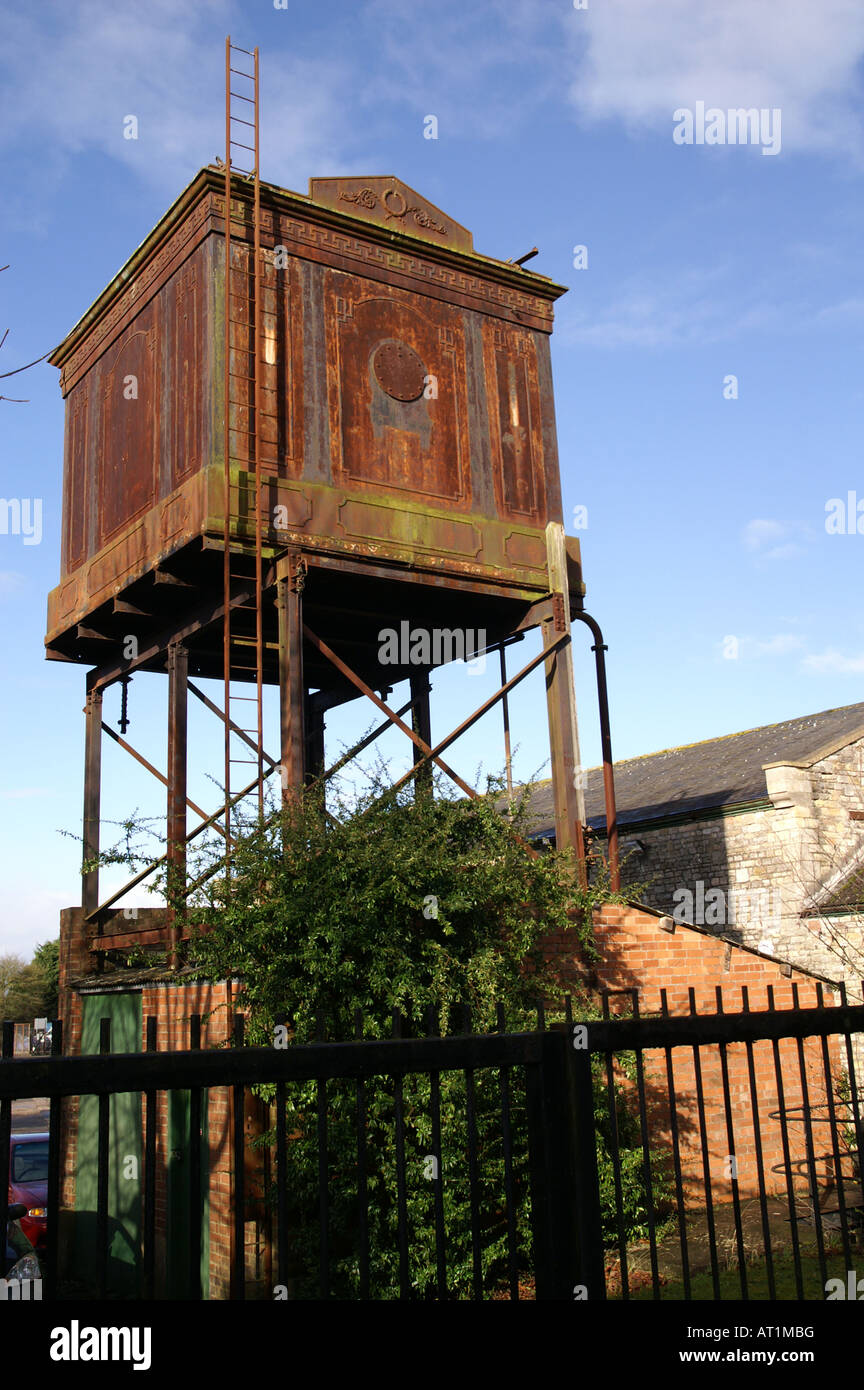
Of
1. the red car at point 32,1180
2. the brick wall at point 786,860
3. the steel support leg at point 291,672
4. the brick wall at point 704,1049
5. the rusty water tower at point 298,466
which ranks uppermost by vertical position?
the rusty water tower at point 298,466

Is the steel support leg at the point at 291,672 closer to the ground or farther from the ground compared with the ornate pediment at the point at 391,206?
closer to the ground

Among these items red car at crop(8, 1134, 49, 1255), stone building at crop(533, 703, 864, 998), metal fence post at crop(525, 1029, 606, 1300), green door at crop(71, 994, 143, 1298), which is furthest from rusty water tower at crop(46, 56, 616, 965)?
metal fence post at crop(525, 1029, 606, 1300)

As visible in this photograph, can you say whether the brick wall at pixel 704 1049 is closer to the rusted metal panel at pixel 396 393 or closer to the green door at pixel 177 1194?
the green door at pixel 177 1194

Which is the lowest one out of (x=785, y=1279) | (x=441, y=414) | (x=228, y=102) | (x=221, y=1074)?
(x=785, y=1279)

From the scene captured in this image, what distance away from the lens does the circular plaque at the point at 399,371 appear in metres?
13.3

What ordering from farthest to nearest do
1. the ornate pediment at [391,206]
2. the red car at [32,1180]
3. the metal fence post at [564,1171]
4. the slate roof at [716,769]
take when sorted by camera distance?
the slate roof at [716,769] → the ornate pediment at [391,206] → the red car at [32,1180] → the metal fence post at [564,1171]

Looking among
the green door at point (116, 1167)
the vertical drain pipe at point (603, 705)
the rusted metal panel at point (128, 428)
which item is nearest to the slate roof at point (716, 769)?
the vertical drain pipe at point (603, 705)

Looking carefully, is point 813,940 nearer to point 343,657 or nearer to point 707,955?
point 707,955

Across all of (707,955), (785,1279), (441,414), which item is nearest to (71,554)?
(441,414)

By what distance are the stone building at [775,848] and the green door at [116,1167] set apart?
21.4 feet

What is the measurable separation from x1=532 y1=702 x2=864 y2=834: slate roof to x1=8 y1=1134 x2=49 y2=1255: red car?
8.07 metres

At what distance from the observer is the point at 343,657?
15.5 metres

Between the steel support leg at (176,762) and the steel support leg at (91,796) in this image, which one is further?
the steel support leg at (91,796)
